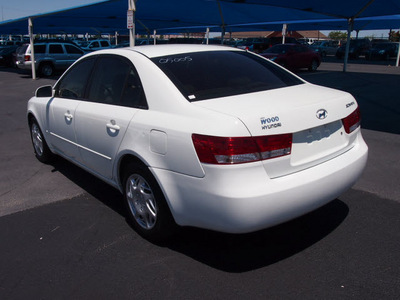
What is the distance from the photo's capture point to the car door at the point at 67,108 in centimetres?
418

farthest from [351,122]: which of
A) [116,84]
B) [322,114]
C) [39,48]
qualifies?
[39,48]

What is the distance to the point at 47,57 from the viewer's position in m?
20.2

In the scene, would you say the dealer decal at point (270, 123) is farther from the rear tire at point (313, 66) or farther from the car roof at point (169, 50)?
the rear tire at point (313, 66)

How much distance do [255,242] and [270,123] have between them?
46.3 inches

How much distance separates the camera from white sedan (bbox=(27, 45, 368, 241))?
257 cm

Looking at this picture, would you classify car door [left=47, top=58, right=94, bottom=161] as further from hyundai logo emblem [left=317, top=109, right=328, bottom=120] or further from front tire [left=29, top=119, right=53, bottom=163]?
hyundai logo emblem [left=317, top=109, right=328, bottom=120]

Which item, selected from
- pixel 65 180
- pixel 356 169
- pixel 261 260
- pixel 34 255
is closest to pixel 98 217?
pixel 34 255

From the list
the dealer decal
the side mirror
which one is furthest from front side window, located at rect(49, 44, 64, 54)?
the dealer decal

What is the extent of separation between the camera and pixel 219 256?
307 centimetres

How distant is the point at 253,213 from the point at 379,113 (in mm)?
7518

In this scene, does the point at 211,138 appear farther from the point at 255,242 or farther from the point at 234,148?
the point at 255,242

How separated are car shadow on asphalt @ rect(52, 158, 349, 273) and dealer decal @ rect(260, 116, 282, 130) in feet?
3.60

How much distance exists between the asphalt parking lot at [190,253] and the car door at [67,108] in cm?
56

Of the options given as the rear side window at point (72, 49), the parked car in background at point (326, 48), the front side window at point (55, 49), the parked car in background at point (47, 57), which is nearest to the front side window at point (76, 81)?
the parked car in background at point (47, 57)
